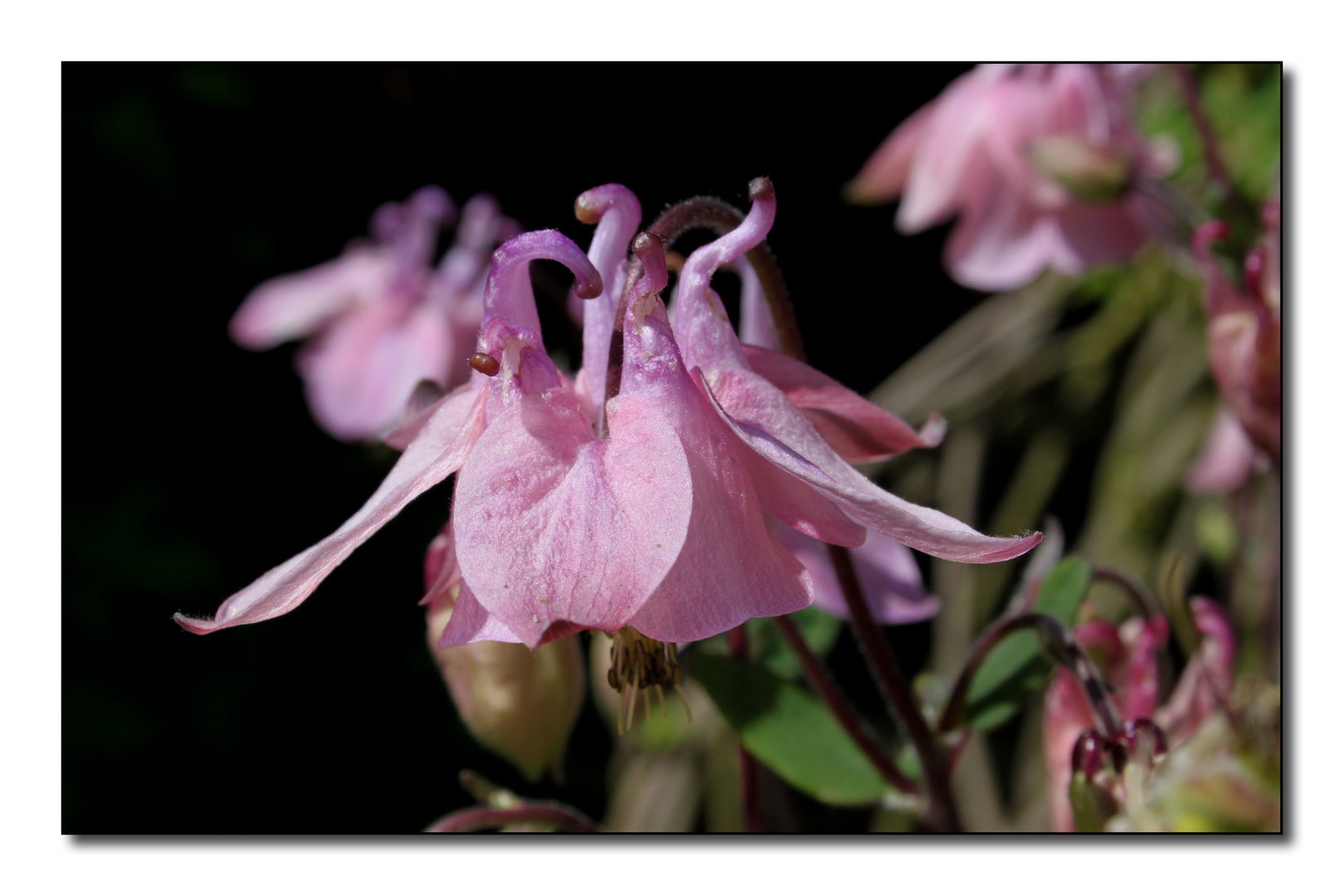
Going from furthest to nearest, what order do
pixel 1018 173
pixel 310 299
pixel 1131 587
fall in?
pixel 310 299 → pixel 1018 173 → pixel 1131 587

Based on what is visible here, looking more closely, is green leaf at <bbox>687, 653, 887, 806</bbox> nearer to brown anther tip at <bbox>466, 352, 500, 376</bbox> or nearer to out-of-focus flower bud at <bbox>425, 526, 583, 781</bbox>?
out-of-focus flower bud at <bbox>425, 526, 583, 781</bbox>

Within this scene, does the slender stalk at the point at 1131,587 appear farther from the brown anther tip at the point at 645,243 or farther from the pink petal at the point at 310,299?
the pink petal at the point at 310,299

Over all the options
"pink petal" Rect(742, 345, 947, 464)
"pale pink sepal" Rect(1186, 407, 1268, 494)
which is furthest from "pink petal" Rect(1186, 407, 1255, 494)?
"pink petal" Rect(742, 345, 947, 464)

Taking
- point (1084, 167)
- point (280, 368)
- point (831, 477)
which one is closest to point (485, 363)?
point (831, 477)

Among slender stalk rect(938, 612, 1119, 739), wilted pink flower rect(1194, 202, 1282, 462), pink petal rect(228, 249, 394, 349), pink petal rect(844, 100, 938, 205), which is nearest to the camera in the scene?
slender stalk rect(938, 612, 1119, 739)

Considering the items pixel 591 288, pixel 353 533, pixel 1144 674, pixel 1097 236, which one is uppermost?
pixel 1097 236

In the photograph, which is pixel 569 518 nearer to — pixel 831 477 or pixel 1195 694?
pixel 831 477

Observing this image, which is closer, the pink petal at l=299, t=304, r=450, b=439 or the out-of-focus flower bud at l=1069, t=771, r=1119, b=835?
the out-of-focus flower bud at l=1069, t=771, r=1119, b=835
